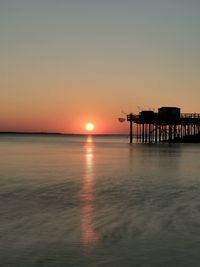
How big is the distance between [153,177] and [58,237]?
650 inches

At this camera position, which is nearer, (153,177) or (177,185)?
(177,185)

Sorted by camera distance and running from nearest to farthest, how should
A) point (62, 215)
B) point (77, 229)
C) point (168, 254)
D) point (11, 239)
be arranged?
point (168, 254) → point (11, 239) → point (77, 229) → point (62, 215)

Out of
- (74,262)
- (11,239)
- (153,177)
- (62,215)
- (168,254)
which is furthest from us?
(153,177)

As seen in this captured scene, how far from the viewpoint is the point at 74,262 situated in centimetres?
923

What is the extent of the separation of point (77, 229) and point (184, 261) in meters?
3.57

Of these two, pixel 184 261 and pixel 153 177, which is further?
pixel 153 177

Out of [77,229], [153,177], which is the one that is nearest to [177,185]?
[153,177]

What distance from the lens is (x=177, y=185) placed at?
23.0 metres

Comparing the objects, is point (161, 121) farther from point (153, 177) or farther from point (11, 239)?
point (11, 239)

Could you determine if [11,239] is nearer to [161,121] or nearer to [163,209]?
[163,209]

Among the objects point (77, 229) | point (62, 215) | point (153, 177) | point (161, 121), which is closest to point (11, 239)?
point (77, 229)

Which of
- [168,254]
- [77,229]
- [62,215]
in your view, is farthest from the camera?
[62,215]

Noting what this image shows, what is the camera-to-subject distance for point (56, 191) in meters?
20.3

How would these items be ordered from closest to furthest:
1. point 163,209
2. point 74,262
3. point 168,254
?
point 74,262, point 168,254, point 163,209
